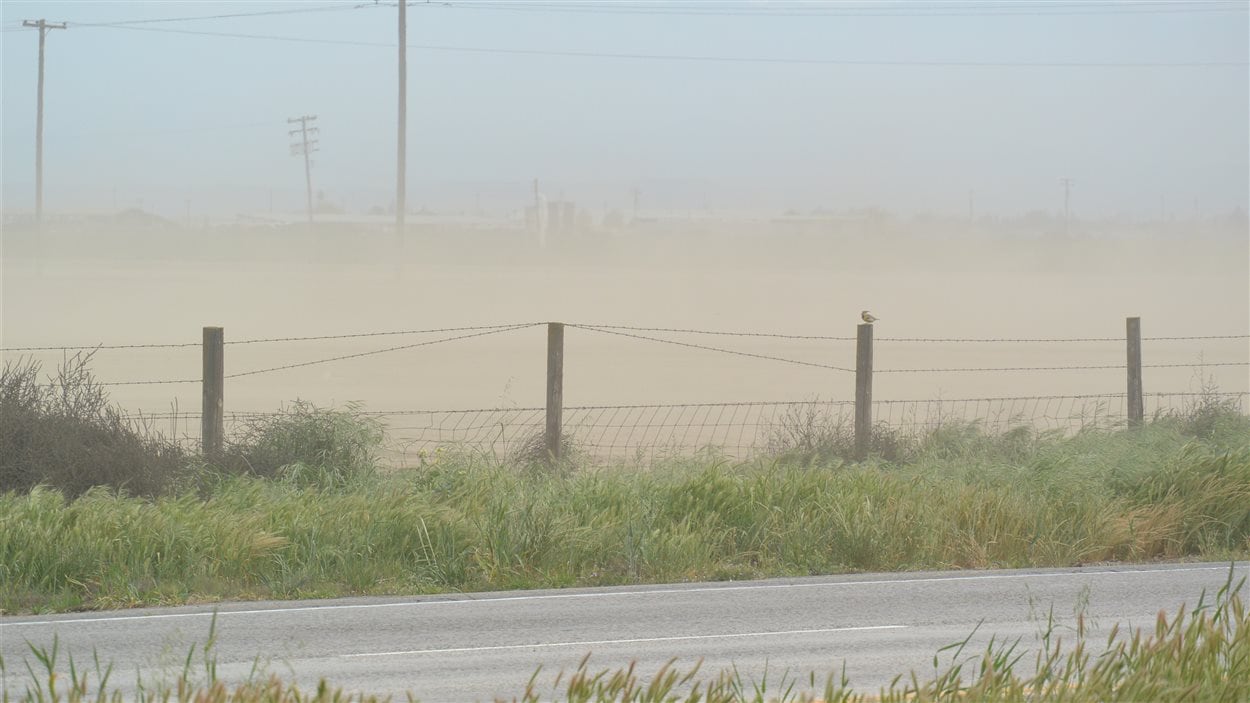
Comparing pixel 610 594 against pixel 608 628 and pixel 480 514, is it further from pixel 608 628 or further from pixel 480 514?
pixel 480 514

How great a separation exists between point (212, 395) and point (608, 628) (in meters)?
7.74

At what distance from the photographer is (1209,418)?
19.2 m

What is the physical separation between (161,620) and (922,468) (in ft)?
29.5

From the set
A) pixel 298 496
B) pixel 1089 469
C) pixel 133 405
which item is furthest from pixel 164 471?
pixel 133 405

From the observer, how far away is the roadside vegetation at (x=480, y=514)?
1064 centimetres

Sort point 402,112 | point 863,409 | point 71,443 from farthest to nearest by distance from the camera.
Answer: point 402,112
point 863,409
point 71,443

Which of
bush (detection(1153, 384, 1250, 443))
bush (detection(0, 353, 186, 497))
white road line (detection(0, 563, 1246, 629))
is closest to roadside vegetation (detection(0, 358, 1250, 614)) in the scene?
bush (detection(0, 353, 186, 497))

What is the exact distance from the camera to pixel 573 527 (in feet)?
37.9

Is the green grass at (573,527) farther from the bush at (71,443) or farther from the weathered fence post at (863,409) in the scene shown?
the weathered fence post at (863,409)

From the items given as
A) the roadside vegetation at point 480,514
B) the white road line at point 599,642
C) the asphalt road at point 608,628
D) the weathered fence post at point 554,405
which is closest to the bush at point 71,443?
the roadside vegetation at point 480,514

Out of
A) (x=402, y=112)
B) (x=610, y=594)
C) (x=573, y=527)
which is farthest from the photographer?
(x=402, y=112)

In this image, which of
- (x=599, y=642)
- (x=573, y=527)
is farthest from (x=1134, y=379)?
(x=599, y=642)

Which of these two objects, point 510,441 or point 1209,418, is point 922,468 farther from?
point 1209,418

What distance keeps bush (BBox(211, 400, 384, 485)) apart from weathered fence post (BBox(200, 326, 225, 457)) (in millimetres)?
191
